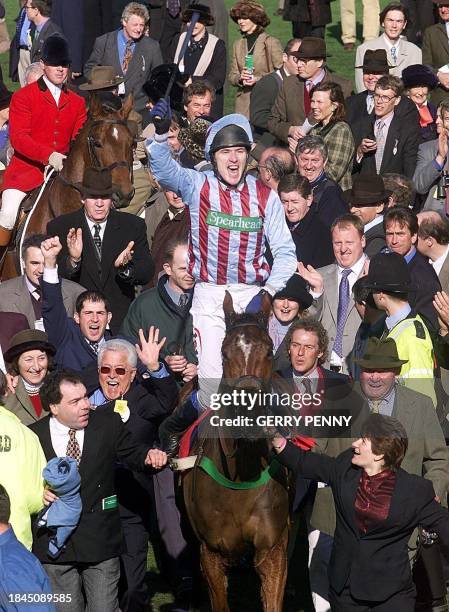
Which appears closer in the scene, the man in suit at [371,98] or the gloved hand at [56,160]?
the gloved hand at [56,160]

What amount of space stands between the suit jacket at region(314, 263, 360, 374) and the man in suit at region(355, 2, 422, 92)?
5.21 m

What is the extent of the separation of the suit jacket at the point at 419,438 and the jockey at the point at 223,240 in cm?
86

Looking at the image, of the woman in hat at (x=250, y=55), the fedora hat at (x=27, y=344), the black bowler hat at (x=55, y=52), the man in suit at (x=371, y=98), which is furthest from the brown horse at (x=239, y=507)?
the woman in hat at (x=250, y=55)

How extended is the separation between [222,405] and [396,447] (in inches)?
38.1

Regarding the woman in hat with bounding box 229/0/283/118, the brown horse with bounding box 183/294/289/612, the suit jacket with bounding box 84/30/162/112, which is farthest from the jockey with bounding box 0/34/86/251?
the brown horse with bounding box 183/294/289/612

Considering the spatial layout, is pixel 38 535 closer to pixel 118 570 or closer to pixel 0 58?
pixel 118 570

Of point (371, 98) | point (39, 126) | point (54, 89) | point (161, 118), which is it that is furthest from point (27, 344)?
point (371, 98)

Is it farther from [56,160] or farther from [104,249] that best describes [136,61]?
[104,249]

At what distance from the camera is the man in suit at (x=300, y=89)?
44.6ft

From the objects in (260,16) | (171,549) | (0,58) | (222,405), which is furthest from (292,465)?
(0,58)

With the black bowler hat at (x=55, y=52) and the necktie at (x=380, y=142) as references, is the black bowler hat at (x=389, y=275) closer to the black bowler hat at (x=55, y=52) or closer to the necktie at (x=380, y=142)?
the necktie at (x=380, y=142)

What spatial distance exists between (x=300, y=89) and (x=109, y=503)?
6.27 metres

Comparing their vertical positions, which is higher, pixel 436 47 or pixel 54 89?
pixel 436 47

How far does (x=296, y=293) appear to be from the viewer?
966 cm
